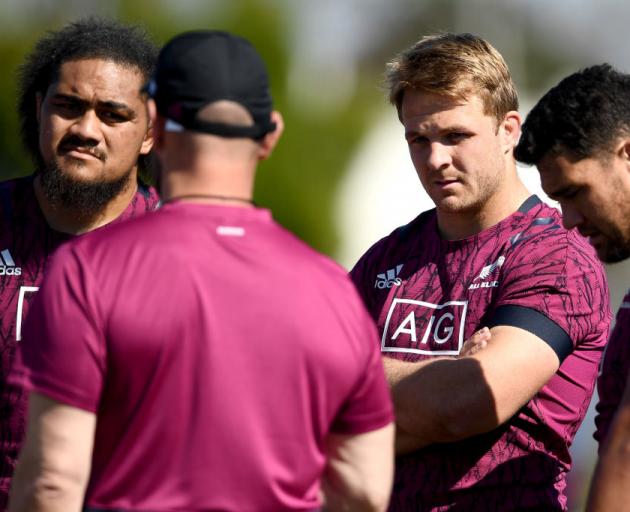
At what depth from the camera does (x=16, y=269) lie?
4.41 metres

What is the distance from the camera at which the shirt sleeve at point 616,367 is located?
352 cm

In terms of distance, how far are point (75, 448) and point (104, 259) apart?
43 cm

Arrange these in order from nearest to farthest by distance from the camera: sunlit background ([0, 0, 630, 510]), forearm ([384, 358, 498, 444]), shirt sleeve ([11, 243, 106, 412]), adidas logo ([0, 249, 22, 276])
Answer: shirt sleeve ([11, 243, 106, 412]), forearm ([384, 358, 498, 444]), adidas logo ([0, 249, 22, 276]), sunlit background ([0, 0, 630, 510])

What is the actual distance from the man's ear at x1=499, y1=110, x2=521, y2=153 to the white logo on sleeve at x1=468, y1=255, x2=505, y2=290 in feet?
1.63

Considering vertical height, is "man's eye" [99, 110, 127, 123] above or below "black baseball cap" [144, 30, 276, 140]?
below

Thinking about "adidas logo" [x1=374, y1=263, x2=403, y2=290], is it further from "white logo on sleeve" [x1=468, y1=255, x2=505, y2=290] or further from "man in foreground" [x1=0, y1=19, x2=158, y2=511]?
"man in foreground" [x1=0, y1=19, x2=158, y2=511]

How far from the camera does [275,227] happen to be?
2.96 meters

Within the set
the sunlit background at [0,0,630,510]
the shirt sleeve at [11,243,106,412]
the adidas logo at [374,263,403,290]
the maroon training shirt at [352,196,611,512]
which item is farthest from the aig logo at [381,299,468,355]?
the sunlit background at [0,0,630,510]

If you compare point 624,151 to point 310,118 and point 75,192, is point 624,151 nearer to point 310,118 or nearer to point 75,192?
point 75,192

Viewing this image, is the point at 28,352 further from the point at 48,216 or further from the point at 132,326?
the point at 48,216

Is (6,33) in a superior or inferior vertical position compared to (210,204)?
inferior

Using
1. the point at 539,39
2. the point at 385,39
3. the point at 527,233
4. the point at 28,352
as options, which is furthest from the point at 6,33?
the point at 28,352

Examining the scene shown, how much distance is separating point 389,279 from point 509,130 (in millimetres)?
730

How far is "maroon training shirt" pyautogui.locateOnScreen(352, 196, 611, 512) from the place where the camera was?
4102 mm
